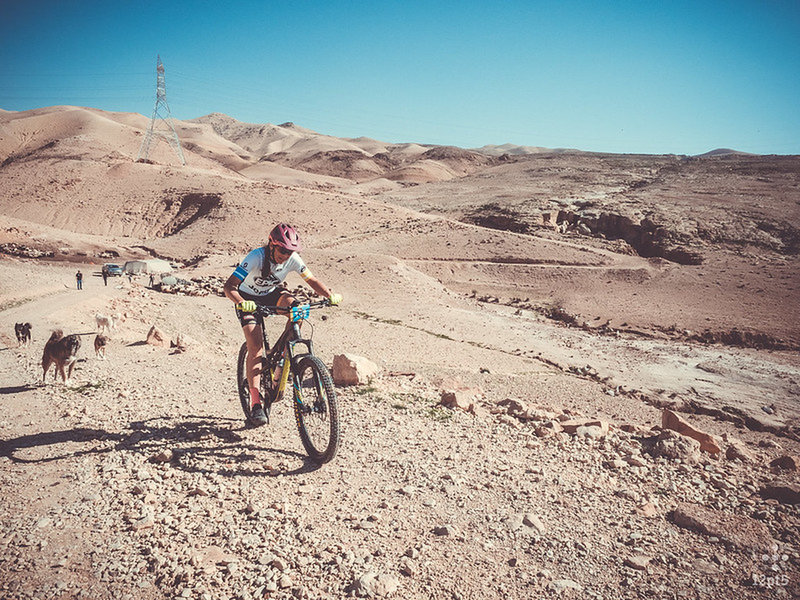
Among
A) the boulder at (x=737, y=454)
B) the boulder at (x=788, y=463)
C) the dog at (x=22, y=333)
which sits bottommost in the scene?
the boulder at (x=737, y=454)

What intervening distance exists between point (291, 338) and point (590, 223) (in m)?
42.5

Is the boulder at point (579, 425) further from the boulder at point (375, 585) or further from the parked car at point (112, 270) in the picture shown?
the parked car at point (112, 270)

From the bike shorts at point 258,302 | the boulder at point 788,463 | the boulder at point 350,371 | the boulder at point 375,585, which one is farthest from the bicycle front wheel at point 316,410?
the boulder at point 788,463

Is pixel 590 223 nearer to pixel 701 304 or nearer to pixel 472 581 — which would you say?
pixel 701 304

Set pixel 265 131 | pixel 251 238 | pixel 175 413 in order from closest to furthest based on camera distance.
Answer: pixel 175 413, pixel 251 238, pixel 265 131

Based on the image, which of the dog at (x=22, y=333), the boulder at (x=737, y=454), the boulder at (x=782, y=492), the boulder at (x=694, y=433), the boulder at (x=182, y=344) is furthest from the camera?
the boulder at (x=182, y=344)

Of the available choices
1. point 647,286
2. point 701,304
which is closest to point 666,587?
point 701,304

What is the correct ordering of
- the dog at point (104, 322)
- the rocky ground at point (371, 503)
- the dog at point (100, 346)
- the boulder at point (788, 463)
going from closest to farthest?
the rocky ground at point (371, 503) < the boulder at point (788, 463) < the dog at point (100, 346) < the dog at point (104, 322)

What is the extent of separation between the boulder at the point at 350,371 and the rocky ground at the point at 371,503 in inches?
15.4

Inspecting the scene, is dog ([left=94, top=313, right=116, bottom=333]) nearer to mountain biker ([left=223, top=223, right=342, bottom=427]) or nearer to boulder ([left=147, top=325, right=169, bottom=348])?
boulder ([left=147, top=325, right=169, bottom=348])

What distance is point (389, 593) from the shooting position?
10.1 feet

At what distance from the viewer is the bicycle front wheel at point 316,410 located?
455cm

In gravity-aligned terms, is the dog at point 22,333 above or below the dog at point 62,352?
below

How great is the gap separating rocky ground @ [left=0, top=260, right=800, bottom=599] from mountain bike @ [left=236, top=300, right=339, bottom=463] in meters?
0.32
